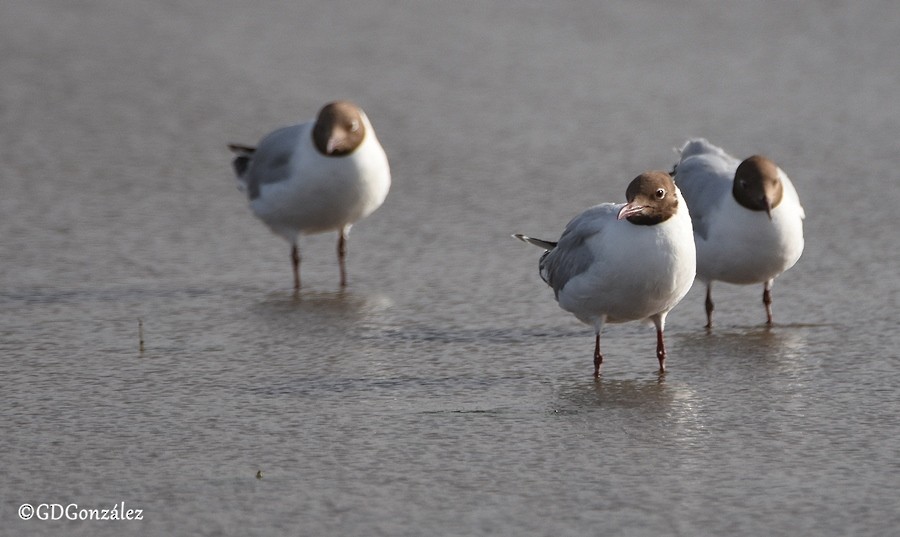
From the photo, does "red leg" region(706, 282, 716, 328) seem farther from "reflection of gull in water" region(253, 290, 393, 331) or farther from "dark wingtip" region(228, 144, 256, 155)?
"dark wingtip" region(228, 144, 256, 155)

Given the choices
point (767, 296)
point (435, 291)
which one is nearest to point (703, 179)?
point (767, 296)

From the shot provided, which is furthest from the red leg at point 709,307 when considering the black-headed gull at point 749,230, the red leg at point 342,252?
the red leg at point 342,252

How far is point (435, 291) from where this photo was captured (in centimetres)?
811

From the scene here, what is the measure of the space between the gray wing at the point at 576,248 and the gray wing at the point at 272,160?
2.33m

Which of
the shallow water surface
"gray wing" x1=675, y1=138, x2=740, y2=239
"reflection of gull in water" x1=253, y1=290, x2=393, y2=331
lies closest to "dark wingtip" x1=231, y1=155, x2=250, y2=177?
the shallow water surface

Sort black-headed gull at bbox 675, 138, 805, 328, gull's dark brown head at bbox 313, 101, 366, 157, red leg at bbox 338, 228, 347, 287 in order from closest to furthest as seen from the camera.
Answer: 1. black-headed gull at bbox 675, 138, 805, 328
2. red leg at bbox 338, 228, 347, 287
3. gull's dark brown head at bbox 313, 101, 366, 157

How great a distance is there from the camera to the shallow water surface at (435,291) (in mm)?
5250

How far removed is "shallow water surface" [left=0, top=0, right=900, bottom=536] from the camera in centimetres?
525

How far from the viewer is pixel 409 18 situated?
14250 mm

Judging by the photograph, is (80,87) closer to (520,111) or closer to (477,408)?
(520,111)

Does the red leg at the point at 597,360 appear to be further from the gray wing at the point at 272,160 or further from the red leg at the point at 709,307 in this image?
the gray wing at the point at 272,160

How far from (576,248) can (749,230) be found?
1.10 meters

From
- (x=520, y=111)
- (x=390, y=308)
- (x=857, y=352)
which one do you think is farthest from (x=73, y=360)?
(x=520, y=111)

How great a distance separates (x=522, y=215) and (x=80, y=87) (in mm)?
5010
